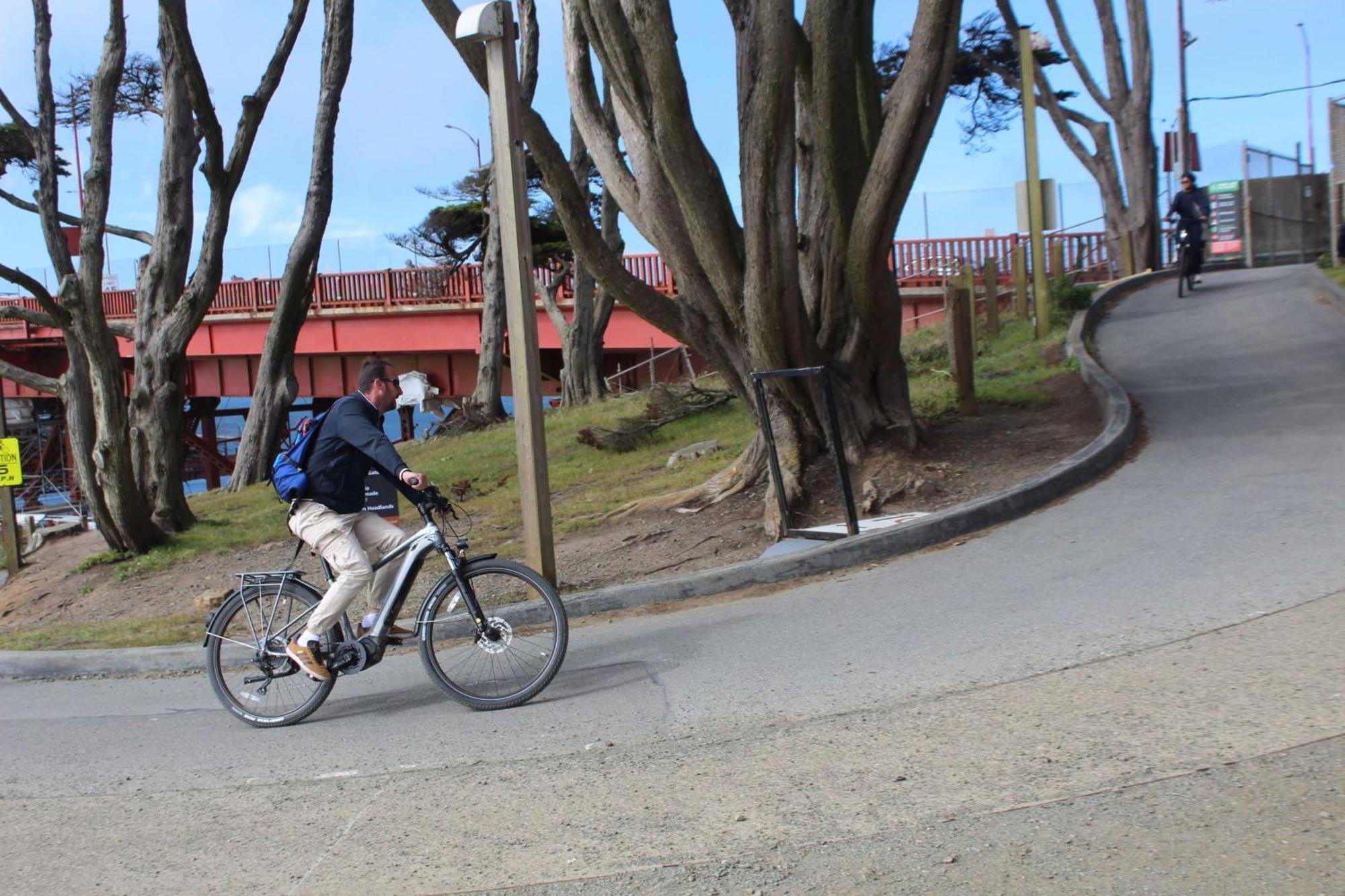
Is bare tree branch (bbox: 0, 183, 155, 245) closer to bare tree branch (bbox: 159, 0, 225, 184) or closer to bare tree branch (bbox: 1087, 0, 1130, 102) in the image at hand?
bare tree branch (bbox: 159, 0, 225, 184)

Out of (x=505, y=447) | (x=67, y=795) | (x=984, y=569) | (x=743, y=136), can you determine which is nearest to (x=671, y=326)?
(x=743, y=136)

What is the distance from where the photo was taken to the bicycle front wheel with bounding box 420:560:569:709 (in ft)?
19.7

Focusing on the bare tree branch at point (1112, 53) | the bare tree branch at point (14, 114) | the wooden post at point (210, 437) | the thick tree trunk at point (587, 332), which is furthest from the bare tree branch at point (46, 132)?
the wooden post at point (210, 437)

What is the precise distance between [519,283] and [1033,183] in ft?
38.1

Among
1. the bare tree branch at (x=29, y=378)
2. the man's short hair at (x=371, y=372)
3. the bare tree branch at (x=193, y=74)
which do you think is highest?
the bare tree branch at (x=193, y=74)

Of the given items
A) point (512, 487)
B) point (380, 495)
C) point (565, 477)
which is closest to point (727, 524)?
point (380, 495)

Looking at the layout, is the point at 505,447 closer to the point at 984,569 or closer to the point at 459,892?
the point at 984,569

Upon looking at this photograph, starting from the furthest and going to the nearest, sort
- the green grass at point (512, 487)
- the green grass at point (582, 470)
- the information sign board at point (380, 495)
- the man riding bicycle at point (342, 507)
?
the green grass at point (582, 470), the green grass at point (512, 487), the information sign board at point (380, 495), the man riding bicycle at point (342, 507)

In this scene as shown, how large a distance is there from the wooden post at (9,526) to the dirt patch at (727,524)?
1.18 m

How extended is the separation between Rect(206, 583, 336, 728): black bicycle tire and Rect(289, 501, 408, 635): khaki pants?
0.19 m

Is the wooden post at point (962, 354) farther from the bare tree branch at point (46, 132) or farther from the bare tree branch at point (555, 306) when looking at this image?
the bare tree branch at point (555, 306)

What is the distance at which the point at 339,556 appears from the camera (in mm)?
6164

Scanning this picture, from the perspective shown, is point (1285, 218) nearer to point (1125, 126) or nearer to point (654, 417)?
point (1125, 126)

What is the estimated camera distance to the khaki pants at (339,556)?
6.14m
